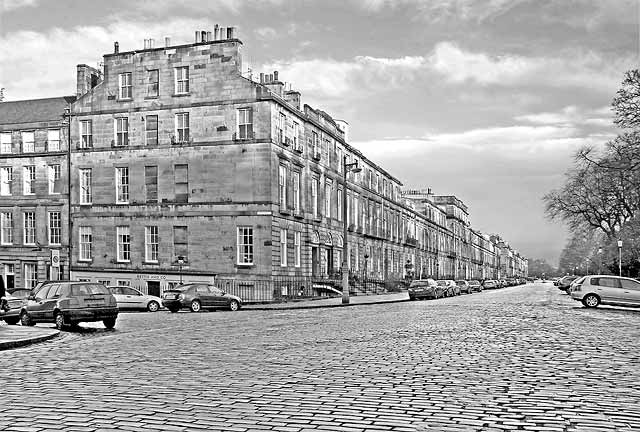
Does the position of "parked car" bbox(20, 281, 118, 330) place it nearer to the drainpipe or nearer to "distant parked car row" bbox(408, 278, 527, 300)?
the drainpipe

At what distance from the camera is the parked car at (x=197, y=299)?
116 feet

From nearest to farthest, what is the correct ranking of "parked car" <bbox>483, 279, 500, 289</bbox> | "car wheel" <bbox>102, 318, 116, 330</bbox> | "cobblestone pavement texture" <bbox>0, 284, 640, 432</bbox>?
"cobblestone pavement texture" <bbox>0, 284, 640, 432</bbox> < "car wheel" <bbox>102, 318, 116, 330</bbox> < "parked car" <bbox>483, 279, 500, 289</bbox>

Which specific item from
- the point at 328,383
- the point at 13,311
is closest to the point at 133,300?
the point at 13,311

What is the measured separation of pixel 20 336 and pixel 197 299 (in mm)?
16578

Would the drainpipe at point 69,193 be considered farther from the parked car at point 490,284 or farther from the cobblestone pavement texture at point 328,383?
the parked car at point 490,284

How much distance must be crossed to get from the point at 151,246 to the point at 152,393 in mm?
41339

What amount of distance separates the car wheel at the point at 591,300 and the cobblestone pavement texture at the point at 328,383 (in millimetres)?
17811

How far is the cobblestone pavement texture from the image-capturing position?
7734 mm

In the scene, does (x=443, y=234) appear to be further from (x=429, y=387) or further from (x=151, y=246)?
(x=429, y=387)

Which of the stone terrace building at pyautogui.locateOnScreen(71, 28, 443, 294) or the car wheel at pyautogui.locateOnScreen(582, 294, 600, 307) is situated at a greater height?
the stone terrace building at pyautogui.locateOnScreen(71, 28, 443, 294)

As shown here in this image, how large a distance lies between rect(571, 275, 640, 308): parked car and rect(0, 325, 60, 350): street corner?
26.5 m

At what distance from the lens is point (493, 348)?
15.2 metres

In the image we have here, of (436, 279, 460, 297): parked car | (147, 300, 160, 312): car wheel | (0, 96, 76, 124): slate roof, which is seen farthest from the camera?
(436, 279, 460, 297): parked car

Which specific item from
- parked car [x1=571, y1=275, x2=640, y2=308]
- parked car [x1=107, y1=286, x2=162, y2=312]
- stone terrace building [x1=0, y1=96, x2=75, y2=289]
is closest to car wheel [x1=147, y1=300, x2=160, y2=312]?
parked car [x1=107, y1=286, x2=162, y2=312]
